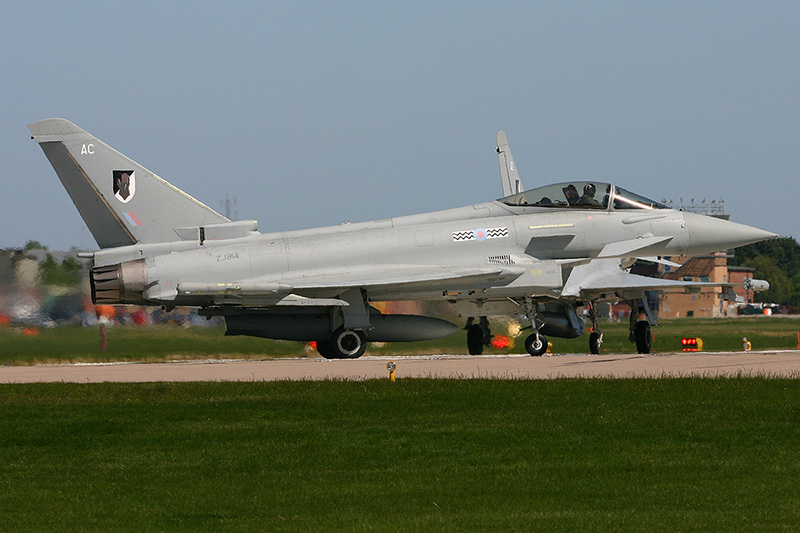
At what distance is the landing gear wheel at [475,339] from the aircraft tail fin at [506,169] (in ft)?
36.9

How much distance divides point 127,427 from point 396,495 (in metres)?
4.42

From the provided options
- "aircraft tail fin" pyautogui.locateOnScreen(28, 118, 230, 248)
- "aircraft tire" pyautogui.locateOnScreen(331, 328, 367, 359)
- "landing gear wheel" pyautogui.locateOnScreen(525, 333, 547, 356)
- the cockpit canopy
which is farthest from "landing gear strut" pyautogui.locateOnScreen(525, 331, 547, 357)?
"aircraft tail fin" pyautogui.locateOnScreen(28, 118, 230, 248)

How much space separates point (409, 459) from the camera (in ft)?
30.1

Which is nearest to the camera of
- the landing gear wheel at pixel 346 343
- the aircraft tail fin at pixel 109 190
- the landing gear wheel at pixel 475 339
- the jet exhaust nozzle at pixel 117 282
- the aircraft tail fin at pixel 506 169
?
the jet exhaust nozzle at pixel 117 282

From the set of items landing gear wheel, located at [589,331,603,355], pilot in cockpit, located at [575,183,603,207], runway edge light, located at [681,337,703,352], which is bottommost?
runway edge light, located at [681,337,703,352]

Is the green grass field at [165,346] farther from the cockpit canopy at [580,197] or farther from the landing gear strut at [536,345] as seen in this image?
the cockpit canopy at [580,197]

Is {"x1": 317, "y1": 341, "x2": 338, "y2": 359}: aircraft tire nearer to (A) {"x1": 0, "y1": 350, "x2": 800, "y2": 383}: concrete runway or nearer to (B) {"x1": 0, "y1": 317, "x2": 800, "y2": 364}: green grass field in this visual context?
(A) {"x1": 0, "y1": 350, "x2": 800, "y2": 383}: concrete runway

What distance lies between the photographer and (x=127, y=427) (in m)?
11.2

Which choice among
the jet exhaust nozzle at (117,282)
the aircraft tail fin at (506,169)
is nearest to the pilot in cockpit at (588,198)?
the jet exhaust nozzle at (117,282)

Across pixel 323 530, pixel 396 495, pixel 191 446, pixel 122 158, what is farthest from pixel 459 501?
pixel 122 158

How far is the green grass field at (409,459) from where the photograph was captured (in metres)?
7.00

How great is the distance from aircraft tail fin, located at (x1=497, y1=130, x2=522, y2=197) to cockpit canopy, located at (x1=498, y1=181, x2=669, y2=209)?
12.2 m

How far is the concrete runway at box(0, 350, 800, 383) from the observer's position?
55.7 feet

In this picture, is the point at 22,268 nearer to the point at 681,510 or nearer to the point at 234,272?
the point at 234,272
